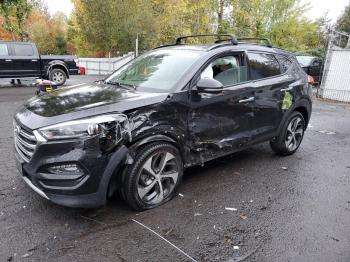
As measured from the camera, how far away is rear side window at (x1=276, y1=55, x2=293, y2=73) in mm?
5285

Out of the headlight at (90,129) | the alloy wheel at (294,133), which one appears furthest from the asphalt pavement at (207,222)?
the headlight at (90,129)

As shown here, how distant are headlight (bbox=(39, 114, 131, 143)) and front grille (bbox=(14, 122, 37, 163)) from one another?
0.17 meters

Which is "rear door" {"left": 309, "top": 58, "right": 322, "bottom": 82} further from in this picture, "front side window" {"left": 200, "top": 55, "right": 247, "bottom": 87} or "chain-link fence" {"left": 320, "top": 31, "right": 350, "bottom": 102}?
"front side window" {"left": 200, "top": 55, "right": 247, "bottom": 87}

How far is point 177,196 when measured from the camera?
4047 mm

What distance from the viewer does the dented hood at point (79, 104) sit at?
3166 millimetres

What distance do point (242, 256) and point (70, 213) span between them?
182cm

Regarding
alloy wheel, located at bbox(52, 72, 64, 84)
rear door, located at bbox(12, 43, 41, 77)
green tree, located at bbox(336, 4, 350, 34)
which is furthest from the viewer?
green tree, located at bbox(336, 4, 350, 34)

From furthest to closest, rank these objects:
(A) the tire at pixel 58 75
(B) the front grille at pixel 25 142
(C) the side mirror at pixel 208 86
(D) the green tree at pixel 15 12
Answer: (D) the green tree at pixel 15 12
(A) the tire at pixel 58 75
(C) the side mirror at pixel 208 86
(B) the front grille at pixel 25 142

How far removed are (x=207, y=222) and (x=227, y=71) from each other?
2.03 metres

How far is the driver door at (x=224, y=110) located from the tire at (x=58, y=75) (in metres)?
10.9

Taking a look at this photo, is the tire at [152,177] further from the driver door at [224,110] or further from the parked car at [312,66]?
the parked car at [312,66]

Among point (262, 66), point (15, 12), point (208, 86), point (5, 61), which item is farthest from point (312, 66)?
point (15, 12)

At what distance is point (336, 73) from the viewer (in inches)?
511

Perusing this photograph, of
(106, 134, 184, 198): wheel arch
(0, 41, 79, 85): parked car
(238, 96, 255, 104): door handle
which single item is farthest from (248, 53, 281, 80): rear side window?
(0, 41, 79, 85): parked car
